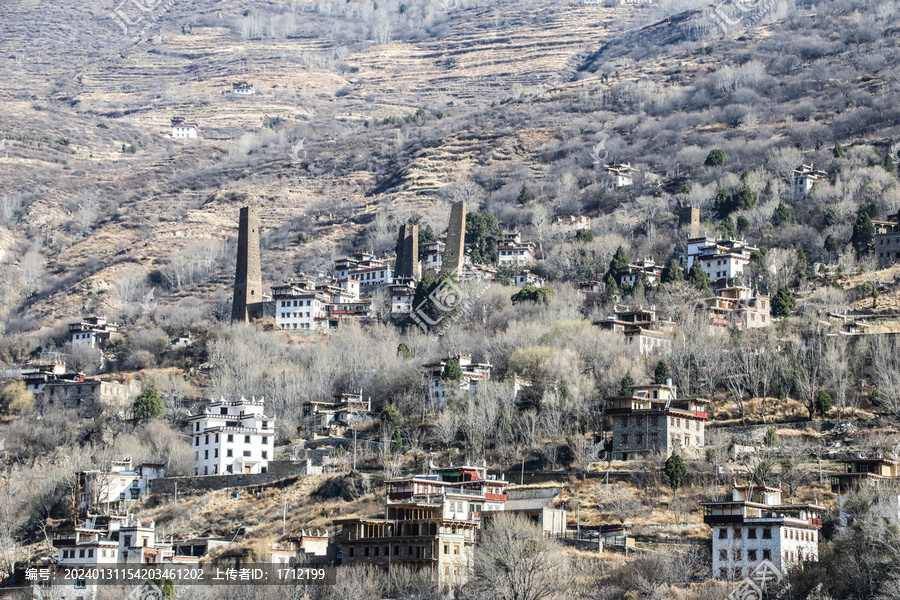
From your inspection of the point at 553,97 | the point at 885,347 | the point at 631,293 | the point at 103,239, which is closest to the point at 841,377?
the point at 885,347

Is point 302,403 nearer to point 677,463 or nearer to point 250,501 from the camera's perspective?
point 250,501

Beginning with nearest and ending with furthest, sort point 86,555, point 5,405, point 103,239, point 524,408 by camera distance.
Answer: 1. point 86,555
2. point 524,408
3. point 5,405
4. point 103,239

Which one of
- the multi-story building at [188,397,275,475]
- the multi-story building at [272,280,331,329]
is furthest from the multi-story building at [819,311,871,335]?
the multi-story building at [272,280,331,329]

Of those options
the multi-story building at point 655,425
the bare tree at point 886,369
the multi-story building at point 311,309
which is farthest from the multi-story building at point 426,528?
the multi-story building at point 311,309

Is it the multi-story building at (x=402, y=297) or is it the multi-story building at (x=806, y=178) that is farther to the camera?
the multi-story building at (x=806, y=178)

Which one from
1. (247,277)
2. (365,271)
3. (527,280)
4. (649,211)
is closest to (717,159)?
(649,211)

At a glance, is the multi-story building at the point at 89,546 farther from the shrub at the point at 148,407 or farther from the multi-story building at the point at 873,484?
the multi-story building at the point at 873,484

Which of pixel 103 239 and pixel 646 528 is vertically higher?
pixel 103 239
